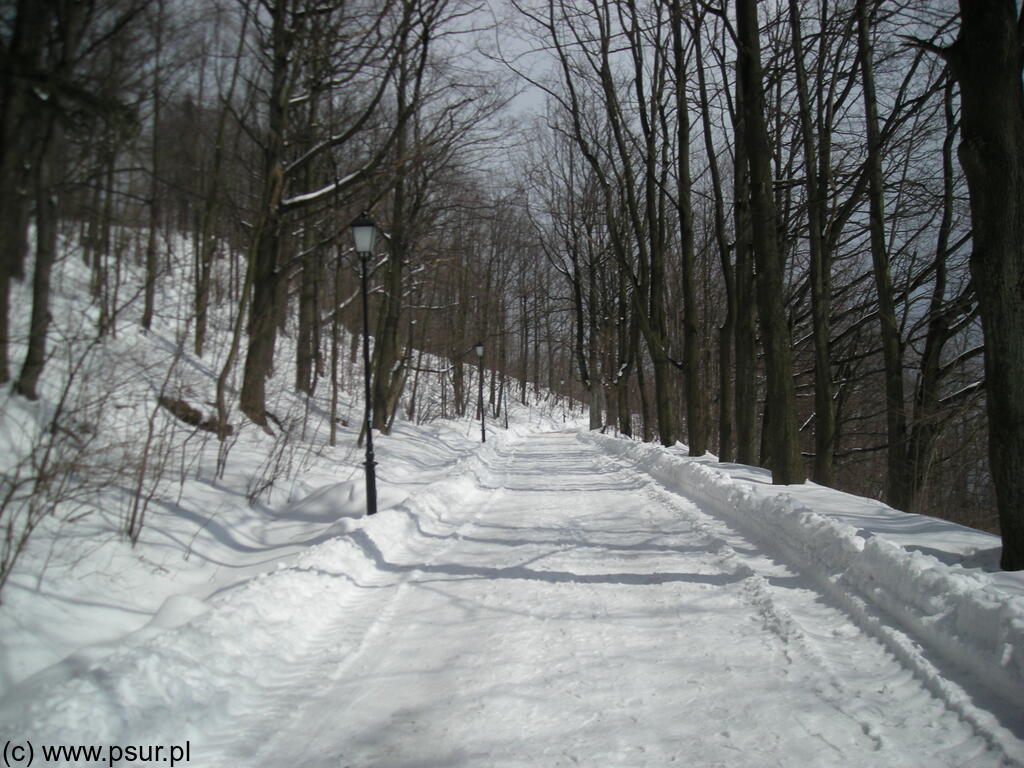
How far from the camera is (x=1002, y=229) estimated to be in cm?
554

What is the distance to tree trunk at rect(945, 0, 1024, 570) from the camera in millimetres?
5469

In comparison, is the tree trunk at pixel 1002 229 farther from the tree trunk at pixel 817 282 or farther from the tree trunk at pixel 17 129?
the tree trunk at pixel 817 282

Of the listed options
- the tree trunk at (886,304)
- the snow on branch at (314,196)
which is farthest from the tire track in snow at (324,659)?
the tree trunk at (886,304)

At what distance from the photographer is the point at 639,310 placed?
19.7 meters

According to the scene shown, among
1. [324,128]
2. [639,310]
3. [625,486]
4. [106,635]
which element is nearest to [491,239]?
[639,310]

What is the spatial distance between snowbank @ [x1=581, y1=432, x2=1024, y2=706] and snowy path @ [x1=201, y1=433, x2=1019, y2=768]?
0.21m

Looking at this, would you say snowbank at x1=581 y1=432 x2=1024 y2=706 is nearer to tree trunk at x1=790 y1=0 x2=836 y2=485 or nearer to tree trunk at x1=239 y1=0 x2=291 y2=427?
tree trunk at x1=790 y1=0 x2=836 y2=485

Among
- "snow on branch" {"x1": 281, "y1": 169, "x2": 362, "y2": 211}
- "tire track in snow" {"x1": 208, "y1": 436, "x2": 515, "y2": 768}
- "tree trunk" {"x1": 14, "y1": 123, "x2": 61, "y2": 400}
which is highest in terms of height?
"snow on branch" {"x1": 281, "y1": 169, "x2": 362, "y2": 211}

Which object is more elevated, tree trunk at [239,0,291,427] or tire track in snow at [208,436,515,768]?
tree trunk at [239,0,291,427]

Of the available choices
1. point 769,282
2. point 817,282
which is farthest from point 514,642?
point 817,282

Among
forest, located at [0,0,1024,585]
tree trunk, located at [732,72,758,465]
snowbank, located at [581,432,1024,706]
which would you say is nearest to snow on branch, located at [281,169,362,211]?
forest, located at [0,0,1024,585]

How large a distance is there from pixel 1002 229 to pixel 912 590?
3.25m

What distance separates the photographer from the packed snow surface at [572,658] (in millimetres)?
3307

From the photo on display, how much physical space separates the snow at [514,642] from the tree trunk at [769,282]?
105 inches
